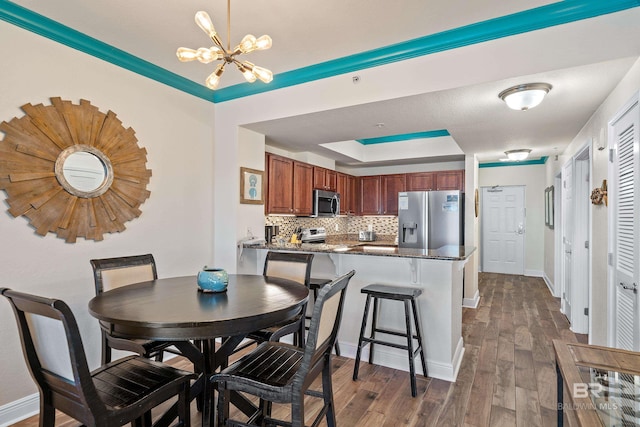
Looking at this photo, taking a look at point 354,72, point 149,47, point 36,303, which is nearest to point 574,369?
point 36,303

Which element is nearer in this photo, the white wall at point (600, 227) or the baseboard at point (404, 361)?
the white wall at point (600, 227)

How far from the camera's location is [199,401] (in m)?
2.27

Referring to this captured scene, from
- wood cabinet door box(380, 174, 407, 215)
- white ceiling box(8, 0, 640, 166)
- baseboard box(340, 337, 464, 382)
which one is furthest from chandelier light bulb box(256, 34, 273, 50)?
wood cabinet door box(380, 174, 407, 215)

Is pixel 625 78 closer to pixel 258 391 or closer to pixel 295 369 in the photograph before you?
pixel 295 369

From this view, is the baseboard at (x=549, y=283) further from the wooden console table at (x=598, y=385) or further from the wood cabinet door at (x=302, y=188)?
the wooden console table at (x=598, y=385)

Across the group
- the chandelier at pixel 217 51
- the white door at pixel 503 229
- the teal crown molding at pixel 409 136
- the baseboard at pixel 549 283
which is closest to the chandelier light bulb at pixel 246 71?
the chandelier at pixel 217 51

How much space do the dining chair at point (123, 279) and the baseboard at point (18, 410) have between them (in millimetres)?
709

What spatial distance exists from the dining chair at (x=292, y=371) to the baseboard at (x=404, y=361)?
1389 millimetres

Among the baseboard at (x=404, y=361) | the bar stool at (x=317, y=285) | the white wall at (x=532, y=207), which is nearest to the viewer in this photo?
the baseboard at (x=404, y=361)

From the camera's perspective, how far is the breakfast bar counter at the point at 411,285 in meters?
2.81

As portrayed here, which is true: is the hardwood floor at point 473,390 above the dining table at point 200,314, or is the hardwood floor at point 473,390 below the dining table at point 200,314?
below

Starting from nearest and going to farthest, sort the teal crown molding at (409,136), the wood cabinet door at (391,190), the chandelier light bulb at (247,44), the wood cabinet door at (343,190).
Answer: the chandelier light bulb at (247,44) < the teal crown molding at (409,136) < the wood cabinet door at (343,190) < the wood cabinet door at (391,190)

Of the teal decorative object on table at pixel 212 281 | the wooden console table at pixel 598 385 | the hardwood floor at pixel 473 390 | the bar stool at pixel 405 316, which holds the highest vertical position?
the teal decorative object on table at pixel 212 281

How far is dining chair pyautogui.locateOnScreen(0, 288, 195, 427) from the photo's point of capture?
4.14ft
